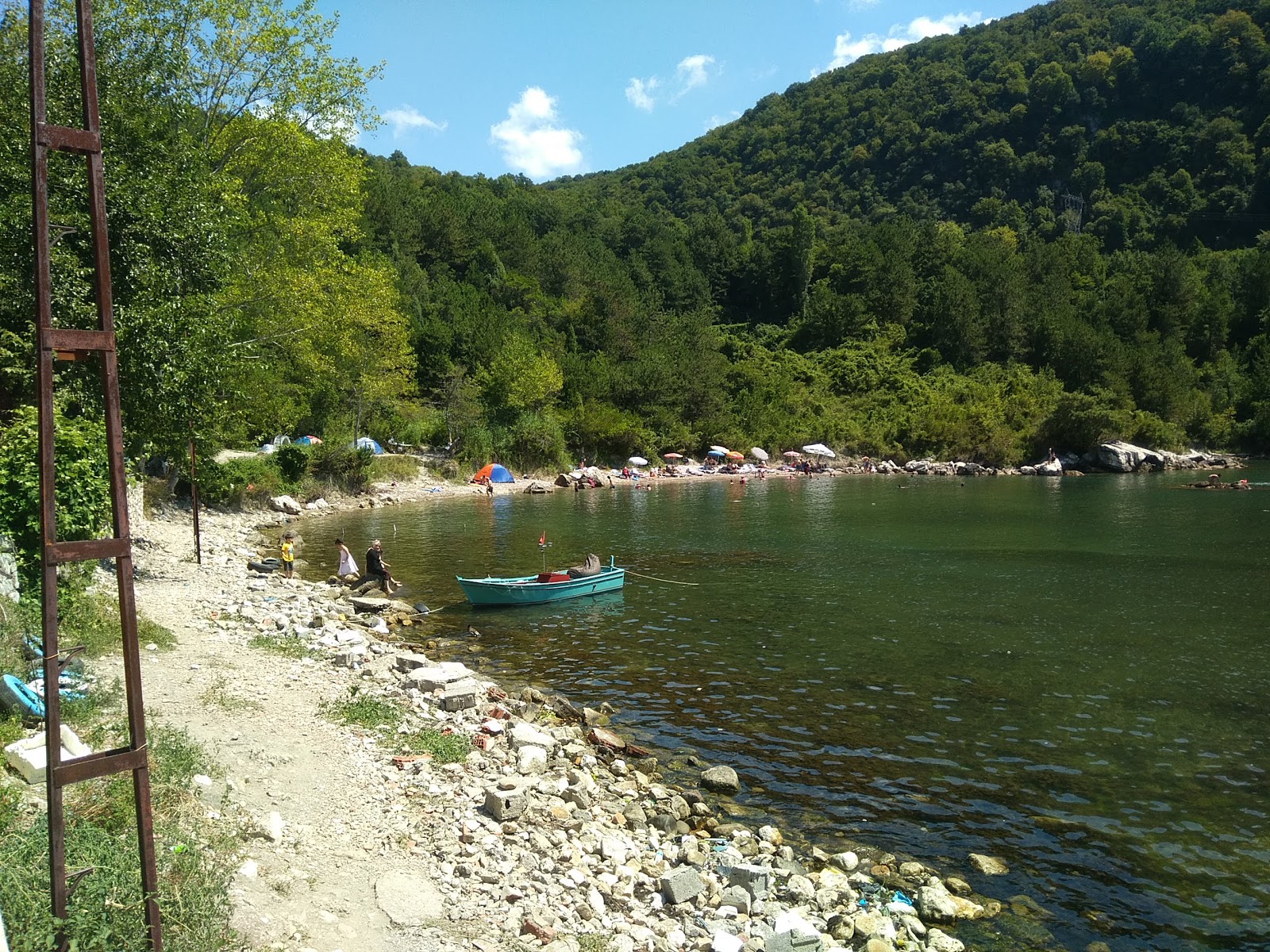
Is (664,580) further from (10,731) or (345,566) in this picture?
(10,731)

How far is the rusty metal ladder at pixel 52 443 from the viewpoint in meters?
4.17

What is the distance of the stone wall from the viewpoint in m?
11.4

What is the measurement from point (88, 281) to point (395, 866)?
53.6 ft

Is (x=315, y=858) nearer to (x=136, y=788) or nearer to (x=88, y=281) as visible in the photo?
(x=136, y=788)

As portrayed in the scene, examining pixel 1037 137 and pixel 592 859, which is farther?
pixel 1037 137

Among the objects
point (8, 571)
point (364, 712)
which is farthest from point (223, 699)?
point (8, 571)

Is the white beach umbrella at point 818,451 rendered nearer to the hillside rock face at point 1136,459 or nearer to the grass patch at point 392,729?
the hillside rock face at point 1136,459

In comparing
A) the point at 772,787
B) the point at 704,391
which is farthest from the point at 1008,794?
the point at 704,391

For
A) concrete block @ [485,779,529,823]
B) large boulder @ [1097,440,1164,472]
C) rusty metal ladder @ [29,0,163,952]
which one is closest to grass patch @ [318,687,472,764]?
concrete block @ [485,779,529,823]

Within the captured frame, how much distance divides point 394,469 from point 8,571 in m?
47.3

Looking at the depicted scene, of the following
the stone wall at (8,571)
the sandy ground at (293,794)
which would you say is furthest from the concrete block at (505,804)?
the stone wall at (8,571)

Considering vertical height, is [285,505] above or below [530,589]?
above

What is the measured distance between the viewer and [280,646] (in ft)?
53.7

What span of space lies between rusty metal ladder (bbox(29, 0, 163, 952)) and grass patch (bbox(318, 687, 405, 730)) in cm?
748
